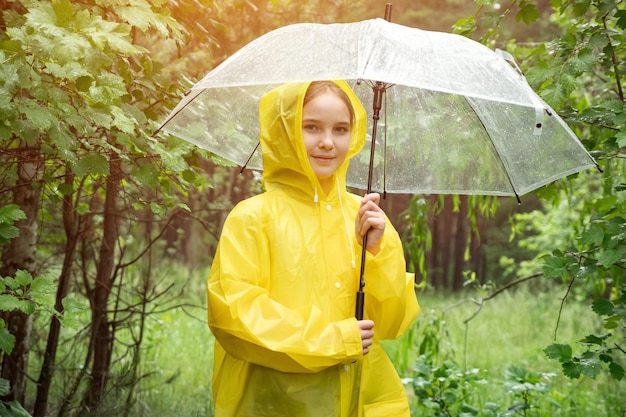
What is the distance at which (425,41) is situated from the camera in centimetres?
247

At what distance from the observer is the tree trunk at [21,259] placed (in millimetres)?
3666

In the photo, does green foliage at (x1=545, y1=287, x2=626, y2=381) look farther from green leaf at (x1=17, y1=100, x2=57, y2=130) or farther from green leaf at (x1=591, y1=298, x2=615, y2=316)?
green leaf at (x1=17, y1=100, x2=57, y2=130)

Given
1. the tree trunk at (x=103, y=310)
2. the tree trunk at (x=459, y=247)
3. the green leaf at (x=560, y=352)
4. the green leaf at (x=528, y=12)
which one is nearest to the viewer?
the green leaf at (x=560, y=352)

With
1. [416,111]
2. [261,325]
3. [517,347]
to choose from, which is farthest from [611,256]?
[517,347]

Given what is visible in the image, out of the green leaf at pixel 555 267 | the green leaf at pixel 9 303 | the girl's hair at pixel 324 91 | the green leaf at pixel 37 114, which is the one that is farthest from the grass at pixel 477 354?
the green leaf at pixel 37 114

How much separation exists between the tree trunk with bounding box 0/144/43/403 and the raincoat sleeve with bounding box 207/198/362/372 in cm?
153

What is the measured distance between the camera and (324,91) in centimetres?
257

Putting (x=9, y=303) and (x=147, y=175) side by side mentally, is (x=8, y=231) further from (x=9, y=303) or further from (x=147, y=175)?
(x=147, y=175)

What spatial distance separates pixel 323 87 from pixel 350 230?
49 cm

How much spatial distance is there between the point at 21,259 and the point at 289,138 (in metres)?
1.89

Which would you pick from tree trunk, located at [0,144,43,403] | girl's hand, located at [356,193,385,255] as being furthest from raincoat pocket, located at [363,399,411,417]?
tree trunk, located at [0,144,43,403]

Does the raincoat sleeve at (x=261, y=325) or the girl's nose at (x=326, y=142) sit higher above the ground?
the girl's nose at (x=326, y=142)

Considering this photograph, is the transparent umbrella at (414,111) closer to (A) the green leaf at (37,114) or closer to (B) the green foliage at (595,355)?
(A) the green leaf at (37,114)

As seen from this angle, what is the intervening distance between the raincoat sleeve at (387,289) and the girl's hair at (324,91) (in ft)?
1.54
